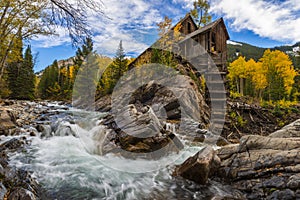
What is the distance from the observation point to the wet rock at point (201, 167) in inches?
234

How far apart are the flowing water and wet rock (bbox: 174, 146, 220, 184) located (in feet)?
0.73

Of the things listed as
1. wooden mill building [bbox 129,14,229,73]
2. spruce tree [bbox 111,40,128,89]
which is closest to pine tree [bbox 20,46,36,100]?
spruce tree [bbox 111,40,128,89]

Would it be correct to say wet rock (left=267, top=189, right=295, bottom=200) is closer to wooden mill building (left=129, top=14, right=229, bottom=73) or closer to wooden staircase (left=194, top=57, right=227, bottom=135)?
wooden staircase (left=194, top=57, right=227, bottom=135)

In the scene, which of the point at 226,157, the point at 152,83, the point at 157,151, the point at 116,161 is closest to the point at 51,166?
the point at 116,161

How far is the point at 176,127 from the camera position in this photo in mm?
12641

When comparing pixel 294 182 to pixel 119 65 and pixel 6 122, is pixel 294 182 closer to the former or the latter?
pixel 6 122

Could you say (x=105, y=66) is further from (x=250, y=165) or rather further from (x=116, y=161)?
(x=250, y=165)

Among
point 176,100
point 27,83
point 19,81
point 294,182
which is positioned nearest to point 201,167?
point 294,182

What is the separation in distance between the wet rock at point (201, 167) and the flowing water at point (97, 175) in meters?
0.22

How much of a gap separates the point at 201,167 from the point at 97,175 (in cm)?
332

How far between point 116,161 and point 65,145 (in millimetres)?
2893

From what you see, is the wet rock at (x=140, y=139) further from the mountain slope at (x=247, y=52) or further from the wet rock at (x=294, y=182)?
the mountain slope at (x=247, y=52)

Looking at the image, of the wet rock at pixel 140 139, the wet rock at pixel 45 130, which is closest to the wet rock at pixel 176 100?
the wet rock at pixel 140 139

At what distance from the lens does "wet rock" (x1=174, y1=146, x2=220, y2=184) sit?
594 cm
